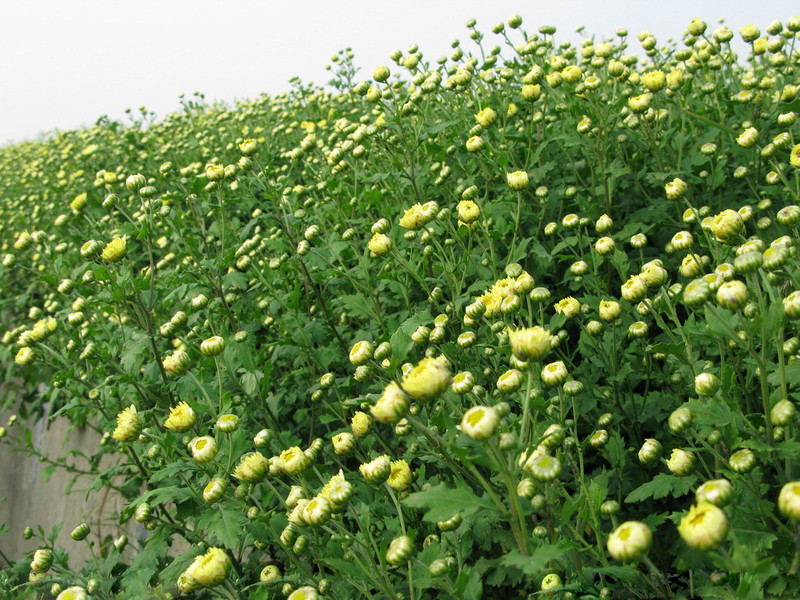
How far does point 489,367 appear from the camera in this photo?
2422 mm

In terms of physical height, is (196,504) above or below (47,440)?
above

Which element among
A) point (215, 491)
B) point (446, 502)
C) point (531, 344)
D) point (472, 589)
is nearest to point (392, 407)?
point (446, 502)

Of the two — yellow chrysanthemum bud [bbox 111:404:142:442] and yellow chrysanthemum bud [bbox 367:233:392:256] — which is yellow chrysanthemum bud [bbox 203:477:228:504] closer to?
yellow chrysanthemum bud [bbox 111:404:142:442]

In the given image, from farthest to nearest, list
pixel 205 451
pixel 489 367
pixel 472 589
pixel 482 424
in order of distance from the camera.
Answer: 1. pixel 489 367
2. pixel 205 451
3. pixel 472 589
4. pixel 482 424

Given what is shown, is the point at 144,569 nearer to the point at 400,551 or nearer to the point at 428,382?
the point at 400,551

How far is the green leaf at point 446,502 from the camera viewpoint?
1.34 m

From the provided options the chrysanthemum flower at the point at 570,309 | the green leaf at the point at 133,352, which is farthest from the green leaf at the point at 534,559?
the green leaf at the point at 133,352

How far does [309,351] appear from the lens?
3158 mm

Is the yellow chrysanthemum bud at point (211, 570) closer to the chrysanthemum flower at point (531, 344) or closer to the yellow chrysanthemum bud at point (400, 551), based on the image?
the yellow chrysanthemum bud at point (400, 551)

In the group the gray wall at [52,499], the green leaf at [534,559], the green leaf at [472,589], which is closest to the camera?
the green leaf at [534,559]

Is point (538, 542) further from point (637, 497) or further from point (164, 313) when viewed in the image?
point (164, 313)

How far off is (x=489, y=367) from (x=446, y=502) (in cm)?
110

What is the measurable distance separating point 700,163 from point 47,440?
5908 millimetres

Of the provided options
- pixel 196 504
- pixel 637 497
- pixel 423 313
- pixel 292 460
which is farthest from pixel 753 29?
pixel 196 504
